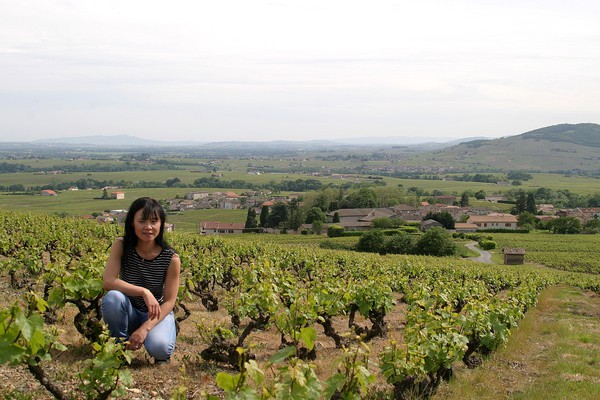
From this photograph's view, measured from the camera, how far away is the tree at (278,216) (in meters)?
83.3

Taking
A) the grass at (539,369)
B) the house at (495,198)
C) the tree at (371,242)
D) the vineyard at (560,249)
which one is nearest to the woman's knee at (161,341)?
the grass at (539,369)

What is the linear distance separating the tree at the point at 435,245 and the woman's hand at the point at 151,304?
53.9m

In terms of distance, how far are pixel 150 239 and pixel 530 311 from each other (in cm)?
1708

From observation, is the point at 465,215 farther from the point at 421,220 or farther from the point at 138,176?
the point at 138,176

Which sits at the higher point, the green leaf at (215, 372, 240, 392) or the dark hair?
the dark hair

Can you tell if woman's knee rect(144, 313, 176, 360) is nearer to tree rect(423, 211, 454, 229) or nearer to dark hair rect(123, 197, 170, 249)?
dark hair rect(123, 197, 170, 249)

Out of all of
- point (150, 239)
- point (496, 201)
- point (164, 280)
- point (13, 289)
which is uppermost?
point (150, 239)

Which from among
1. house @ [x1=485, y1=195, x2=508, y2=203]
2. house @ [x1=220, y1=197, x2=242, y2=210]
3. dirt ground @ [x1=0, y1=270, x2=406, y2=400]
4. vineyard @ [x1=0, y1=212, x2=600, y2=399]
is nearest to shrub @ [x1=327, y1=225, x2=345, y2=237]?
house @ [x1=220, y1=197, x2=242, y2=210]

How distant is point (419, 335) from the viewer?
739cm

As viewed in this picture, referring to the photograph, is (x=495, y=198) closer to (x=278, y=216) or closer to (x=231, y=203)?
(x=231, y=203)

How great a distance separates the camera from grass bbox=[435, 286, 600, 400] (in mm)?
7930

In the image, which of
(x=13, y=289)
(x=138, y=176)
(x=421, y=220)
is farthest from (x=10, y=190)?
(x=13, y=289)

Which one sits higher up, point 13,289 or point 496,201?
point 13,289

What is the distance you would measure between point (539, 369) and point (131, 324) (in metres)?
7.47
